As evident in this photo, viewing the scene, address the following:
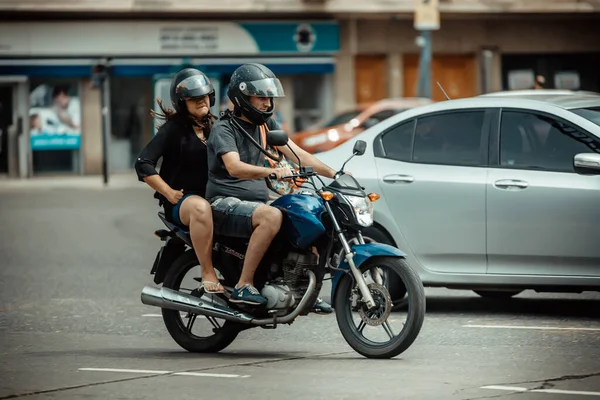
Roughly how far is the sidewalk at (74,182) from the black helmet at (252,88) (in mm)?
21712

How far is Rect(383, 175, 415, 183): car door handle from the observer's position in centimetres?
997

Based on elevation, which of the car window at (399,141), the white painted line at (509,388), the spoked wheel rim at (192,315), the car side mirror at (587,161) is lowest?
the white painted line at (509,388)

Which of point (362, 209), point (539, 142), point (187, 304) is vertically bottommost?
point (187, 304)

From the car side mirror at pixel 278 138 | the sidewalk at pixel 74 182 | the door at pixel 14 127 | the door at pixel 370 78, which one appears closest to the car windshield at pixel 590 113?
the car side mirror at pixel 278 138

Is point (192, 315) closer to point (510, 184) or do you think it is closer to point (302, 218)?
point (302, 218)

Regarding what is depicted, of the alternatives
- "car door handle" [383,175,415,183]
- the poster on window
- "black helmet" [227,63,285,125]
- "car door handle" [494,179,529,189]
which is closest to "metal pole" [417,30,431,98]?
the poster on window

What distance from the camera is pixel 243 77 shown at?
8.02 metres

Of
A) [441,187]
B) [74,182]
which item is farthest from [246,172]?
[74,182]

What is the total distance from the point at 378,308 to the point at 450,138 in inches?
105

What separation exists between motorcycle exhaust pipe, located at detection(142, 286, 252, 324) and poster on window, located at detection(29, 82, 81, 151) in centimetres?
2786

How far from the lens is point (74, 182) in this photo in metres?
33.2

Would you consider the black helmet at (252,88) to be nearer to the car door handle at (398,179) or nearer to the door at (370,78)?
the car door handle at (398,179)

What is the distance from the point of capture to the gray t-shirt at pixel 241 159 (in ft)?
26.2

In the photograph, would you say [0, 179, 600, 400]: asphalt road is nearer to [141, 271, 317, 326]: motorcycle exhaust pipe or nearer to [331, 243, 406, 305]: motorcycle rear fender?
[141, 271, 317, 326]: motorcycle exhaust pipe
